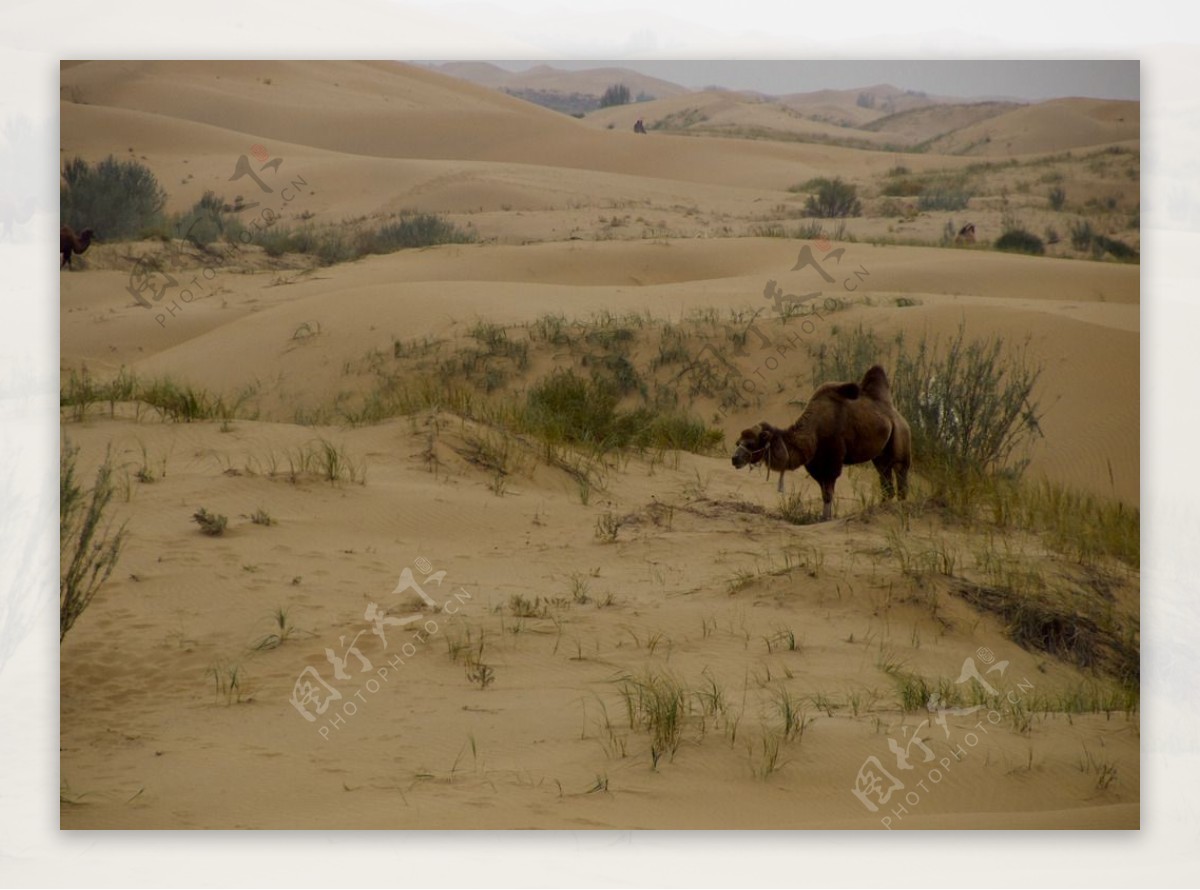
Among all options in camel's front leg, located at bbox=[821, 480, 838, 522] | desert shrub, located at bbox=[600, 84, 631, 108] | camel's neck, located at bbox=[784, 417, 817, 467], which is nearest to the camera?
camel's neck, located at bbox=[784, 417, 817, 467]

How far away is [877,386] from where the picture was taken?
7.01 meters

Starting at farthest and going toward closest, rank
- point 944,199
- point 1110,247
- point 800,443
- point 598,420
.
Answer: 1. point 944,199
2. point 1110,247
3. point 598,420
4. point 800,443

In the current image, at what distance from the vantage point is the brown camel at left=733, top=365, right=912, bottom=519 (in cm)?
664

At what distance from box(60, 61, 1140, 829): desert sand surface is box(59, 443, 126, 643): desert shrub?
4.4 inches

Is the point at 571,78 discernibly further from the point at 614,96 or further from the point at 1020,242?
the point at 614,96

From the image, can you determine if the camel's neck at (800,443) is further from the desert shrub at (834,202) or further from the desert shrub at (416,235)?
the desert shrub at (834,202)

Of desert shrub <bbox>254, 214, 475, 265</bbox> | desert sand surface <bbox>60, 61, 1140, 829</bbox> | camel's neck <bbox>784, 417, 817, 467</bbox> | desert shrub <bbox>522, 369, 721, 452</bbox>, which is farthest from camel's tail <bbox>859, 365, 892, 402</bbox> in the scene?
desert shrub <bbox>254, 214, 475, 265</bbox>

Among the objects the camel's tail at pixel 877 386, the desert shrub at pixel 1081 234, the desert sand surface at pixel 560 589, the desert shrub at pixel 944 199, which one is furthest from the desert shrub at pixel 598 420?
the desert shrub at pixel 944 199

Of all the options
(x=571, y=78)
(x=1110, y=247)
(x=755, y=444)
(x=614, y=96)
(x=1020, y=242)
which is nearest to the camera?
(x=755, y=444)

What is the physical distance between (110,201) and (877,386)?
11840mm

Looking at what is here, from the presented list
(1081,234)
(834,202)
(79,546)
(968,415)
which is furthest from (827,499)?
(834,202)

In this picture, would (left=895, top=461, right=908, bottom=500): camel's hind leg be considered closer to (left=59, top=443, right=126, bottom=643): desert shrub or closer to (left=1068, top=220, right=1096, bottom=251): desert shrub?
(left=59, top=443, right=126, bottom=643): desert shrub

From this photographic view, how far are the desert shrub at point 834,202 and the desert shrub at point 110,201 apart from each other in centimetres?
1096

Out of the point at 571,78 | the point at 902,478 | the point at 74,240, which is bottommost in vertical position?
the point at 902,478
